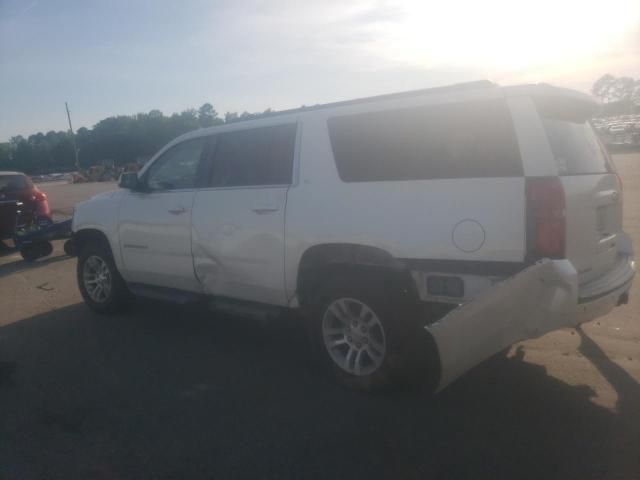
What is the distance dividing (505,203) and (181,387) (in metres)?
2.81

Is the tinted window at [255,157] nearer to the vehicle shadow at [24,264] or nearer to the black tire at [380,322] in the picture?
the black tire at [380,322]

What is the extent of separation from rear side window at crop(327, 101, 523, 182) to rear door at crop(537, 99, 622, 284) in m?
0.32

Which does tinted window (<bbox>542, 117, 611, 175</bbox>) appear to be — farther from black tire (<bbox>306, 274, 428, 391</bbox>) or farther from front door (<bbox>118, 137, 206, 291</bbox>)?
front door (<bbox>118, 137, 206, 291</bbox>)

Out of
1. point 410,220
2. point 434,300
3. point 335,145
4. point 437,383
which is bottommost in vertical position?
point 437,383

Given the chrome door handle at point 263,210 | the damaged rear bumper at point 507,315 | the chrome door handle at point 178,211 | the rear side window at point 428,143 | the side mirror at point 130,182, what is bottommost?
the damaged rear bumper at point 507,315

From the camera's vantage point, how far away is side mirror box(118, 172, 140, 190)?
6.08 metres

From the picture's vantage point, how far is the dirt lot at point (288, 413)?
333 cm

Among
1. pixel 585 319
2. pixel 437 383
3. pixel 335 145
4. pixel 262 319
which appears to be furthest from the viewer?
pixel 262 319

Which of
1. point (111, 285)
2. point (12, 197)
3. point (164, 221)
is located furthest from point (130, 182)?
point (12, 197)

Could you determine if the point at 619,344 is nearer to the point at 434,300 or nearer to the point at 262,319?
the point at 434,300

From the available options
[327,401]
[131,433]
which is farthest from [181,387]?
[327,401]

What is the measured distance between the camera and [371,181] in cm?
417

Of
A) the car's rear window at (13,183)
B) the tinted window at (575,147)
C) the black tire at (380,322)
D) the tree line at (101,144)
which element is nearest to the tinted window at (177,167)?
the black tire at (380,322)

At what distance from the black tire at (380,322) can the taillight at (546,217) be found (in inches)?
37.2
